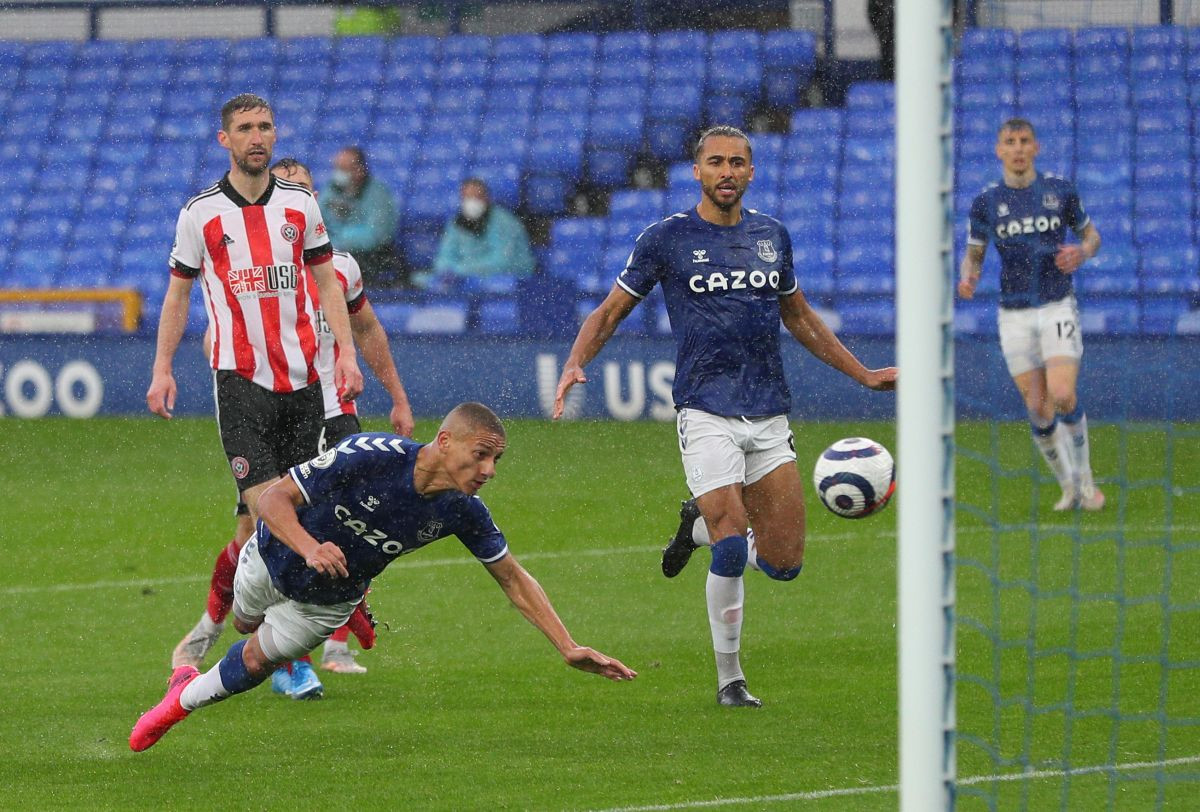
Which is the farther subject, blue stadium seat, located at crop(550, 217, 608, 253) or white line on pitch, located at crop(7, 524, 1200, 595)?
blue stadium seat, located at crop(550, 217, 608, 253)

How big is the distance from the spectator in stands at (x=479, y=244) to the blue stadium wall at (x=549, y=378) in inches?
78.4

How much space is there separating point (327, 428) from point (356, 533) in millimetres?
2084

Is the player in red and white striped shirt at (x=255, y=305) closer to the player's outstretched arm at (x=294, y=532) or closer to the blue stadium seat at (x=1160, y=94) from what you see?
the player's outstretched arm at (x=294, y=532)

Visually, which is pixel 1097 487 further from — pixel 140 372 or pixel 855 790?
pixel 140 372

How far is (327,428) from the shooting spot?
787 cm

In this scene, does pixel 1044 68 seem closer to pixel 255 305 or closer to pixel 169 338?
pixel 255 305

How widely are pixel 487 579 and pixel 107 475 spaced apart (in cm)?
503

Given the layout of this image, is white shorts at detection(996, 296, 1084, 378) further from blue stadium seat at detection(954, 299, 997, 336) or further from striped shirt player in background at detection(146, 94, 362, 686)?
striped shirt player in background at detection(146, 94, 362, 686)

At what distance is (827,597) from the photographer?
30.0 feet

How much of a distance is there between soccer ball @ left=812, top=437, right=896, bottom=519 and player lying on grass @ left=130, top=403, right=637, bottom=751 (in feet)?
6.96

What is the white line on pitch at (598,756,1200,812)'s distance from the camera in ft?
18.0

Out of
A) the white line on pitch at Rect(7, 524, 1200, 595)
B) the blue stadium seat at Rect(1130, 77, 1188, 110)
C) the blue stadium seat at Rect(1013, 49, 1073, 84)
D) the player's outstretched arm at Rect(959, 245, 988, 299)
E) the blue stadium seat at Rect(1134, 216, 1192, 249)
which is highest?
the blue stadium seat at Rect(1013, 49, 1073, 84)

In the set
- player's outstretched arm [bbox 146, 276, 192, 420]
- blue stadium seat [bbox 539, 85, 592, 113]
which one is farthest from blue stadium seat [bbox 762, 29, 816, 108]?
player's outstretched arm [bbox 146, 276, 192, 420]

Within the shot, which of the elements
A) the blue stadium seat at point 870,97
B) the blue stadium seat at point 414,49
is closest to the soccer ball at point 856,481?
the blue stadium seat at point 870,97
